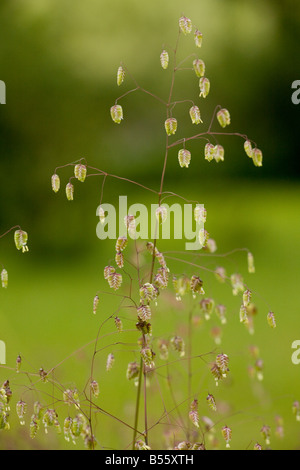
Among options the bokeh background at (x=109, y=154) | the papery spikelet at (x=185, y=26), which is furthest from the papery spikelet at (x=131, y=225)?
the bokeh background at (x=109, y=154)

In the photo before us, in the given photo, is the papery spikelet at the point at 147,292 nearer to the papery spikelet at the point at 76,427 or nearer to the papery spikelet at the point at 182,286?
the papery spikelet at the point at 182,286

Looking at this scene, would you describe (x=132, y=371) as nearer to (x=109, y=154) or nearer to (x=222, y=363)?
(x=222, y=363)

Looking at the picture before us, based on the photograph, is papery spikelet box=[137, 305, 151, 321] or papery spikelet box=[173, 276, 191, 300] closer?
papery spikelet box=[137, 305, 151, 321]

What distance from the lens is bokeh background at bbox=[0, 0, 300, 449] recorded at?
18.7ft

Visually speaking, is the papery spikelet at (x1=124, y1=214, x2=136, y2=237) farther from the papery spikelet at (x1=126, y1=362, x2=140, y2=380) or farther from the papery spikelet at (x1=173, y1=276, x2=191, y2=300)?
the papery spikelet at (x1=126, y1=362, x2=140, y2=380)

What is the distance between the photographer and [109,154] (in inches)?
322

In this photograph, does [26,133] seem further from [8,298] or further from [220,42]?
[220,42]

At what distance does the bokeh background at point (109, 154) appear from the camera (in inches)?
224

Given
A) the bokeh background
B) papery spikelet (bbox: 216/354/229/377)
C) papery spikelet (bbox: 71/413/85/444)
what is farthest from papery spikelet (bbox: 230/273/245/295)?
the bokeh background

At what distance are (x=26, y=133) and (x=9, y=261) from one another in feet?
5.40

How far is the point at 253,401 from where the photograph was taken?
3.99m

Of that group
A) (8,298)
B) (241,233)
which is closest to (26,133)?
(8,298)

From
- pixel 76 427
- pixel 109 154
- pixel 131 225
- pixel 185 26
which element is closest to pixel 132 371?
pixel 76 427
